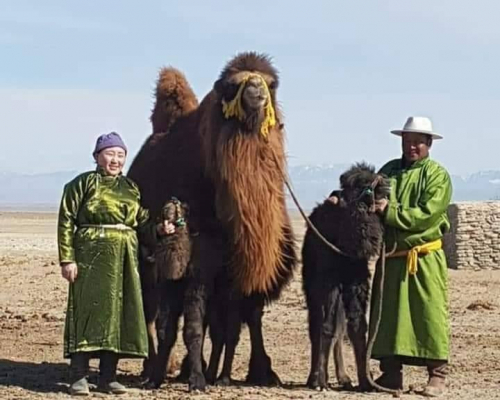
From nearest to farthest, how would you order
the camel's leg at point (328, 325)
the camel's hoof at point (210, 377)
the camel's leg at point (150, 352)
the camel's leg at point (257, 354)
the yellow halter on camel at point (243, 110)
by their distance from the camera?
A: the yellow halter on camel at point (243, 110) < the camel's leg at point (328, 325) < the camel's hoof at point (210, 377) < the camel's leg at point (257, 354) < the camel's leg at point (150, 352)

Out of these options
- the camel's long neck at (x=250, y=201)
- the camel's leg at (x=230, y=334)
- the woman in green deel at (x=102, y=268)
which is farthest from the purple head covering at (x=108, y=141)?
the camel's leg at (x=230, y=334)

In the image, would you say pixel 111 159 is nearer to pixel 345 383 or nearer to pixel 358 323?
pixel 358 323

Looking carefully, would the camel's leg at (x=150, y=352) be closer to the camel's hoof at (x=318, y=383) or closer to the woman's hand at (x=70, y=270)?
the woman's hand at (x=70, y=270)

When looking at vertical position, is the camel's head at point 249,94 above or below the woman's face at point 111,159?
above

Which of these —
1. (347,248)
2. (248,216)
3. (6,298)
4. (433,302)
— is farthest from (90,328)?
(6,298)

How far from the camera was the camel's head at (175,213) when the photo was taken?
8.93 m

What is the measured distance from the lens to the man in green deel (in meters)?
8.87

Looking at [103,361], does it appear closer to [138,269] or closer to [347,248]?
[138,269]

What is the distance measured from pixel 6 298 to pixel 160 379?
26.0 feet

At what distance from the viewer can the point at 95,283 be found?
8789 mm

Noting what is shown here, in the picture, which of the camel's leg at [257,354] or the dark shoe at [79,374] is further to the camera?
the camel's leg at [257,354]

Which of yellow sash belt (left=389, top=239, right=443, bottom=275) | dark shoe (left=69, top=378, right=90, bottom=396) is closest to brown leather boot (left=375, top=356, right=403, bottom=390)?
yellow sash belt (left=389, top=239, right=443, bottom=275)

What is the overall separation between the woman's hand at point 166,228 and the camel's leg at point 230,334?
0.77 m

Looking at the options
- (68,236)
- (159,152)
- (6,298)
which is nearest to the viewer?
(68,236)
